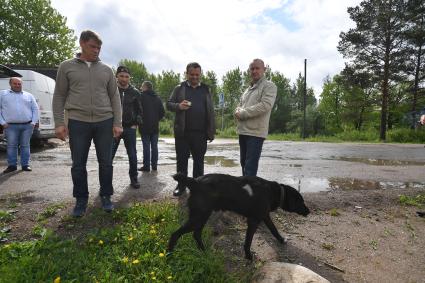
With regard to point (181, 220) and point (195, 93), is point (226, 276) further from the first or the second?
point (195, 93)

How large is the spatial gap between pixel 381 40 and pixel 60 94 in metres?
27.8

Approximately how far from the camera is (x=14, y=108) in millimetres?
6746

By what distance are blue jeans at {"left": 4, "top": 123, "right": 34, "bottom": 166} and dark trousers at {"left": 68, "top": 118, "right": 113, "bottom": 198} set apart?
372 centimetres

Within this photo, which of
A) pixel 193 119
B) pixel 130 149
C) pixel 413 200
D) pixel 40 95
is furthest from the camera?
pixel 40 95

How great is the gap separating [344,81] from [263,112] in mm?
26889

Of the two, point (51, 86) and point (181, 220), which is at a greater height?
point (51, 86)

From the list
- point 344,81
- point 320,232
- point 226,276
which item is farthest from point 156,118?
point 344,81

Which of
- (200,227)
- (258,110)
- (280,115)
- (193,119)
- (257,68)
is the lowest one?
(200,227)

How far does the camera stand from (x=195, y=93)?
16.3ft

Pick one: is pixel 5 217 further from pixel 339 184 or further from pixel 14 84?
pixel 339 184

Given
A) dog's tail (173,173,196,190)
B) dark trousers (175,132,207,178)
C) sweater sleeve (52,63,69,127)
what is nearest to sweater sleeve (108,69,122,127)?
sweater sleeve (52,63,69,127)

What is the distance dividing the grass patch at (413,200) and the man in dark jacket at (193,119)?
3.19 meters

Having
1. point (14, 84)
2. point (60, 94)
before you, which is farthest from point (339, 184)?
point (14, 84)

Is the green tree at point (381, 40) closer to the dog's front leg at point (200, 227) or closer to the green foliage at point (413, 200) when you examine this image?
the green foliage at point (413, 200)
